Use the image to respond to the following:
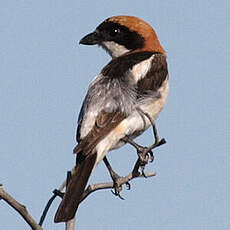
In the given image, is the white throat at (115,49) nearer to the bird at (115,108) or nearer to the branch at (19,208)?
the bird at (115,108)

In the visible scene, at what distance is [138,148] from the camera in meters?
4.39

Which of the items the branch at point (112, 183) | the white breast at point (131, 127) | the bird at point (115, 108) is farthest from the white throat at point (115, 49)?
the branch at point (112, 183)

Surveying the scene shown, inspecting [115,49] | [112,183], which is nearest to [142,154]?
[112,183]

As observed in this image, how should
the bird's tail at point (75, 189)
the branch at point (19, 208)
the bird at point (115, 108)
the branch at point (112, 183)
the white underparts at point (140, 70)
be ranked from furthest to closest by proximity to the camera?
1. the white underparts at point (140, 70)
2. the bird at point (115, 108)
3. the bird's tail at point (75, 189)
4. the branch at point (112, 183)
5. the branch at point (19, 208)

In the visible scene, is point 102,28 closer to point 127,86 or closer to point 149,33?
point 149,33

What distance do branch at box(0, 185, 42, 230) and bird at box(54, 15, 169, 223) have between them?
0.88m

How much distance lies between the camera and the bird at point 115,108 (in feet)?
13.5

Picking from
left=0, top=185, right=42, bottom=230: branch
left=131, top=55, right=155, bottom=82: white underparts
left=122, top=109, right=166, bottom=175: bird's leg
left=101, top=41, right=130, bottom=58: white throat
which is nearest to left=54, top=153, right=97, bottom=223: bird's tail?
left=122, top=109, right=166, bottom=175: bird's leg

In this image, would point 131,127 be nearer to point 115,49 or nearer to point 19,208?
point 115,49

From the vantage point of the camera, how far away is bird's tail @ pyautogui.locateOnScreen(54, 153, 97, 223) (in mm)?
3619

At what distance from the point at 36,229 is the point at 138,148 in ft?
6.42

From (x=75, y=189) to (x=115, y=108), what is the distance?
0.84 metres

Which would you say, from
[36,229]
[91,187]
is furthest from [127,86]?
[36,229]

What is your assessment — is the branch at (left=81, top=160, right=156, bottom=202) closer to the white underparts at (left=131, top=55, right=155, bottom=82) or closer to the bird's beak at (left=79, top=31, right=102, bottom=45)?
the white underparts at (left=131, top=55, right=155, bottom=82)
